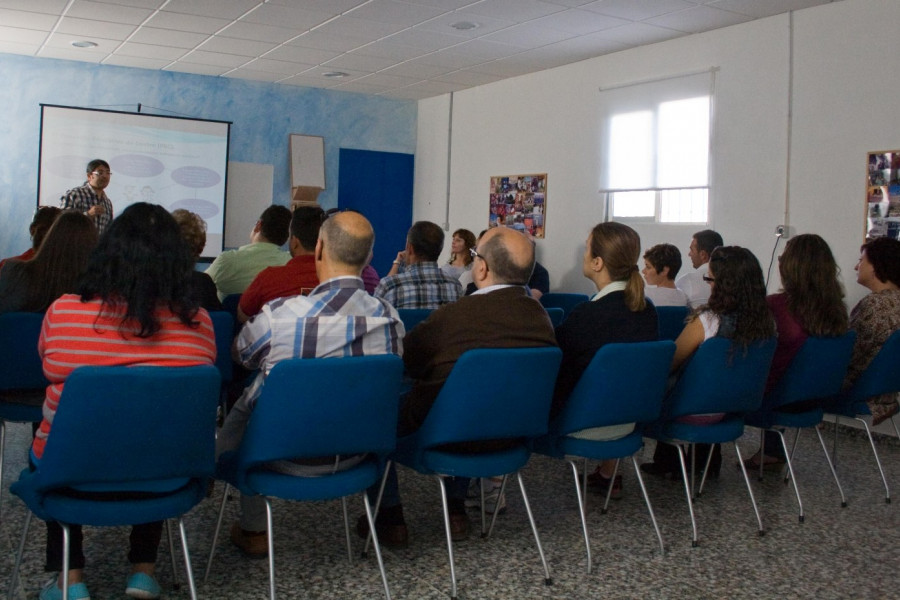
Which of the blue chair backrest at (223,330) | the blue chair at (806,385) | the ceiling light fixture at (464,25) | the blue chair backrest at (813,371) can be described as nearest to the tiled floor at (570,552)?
the blue chair at (806,385)

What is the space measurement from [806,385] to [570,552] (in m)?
1.31

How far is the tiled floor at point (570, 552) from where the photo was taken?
8.69 feet

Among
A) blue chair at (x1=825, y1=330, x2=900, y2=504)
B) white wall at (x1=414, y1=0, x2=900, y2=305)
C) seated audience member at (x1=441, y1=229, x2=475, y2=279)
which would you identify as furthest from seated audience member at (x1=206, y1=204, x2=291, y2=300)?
white wall at (x1=414, y1=0, x2=900, y2=305)

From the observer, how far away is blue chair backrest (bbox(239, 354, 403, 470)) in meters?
2.14

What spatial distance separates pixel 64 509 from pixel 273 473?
1.83 ft

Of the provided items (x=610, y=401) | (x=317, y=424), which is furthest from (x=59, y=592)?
(x=610, y=401)

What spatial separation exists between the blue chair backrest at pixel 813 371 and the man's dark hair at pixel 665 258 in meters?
1.20

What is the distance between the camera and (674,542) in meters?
3.17

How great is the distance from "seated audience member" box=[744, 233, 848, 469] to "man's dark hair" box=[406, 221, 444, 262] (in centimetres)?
Result: 166

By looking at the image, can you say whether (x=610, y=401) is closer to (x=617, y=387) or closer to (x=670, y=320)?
(x=617, y=387)

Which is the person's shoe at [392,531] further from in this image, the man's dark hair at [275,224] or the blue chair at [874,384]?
the blue chair at [874,384]

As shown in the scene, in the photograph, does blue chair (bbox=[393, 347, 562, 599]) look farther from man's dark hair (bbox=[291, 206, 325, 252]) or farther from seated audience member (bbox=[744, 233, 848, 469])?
seated audience member (bbox=[744, 233, 848, 469])

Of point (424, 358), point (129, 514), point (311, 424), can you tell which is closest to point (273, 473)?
A: point (311, 424)

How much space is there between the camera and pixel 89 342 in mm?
2027
